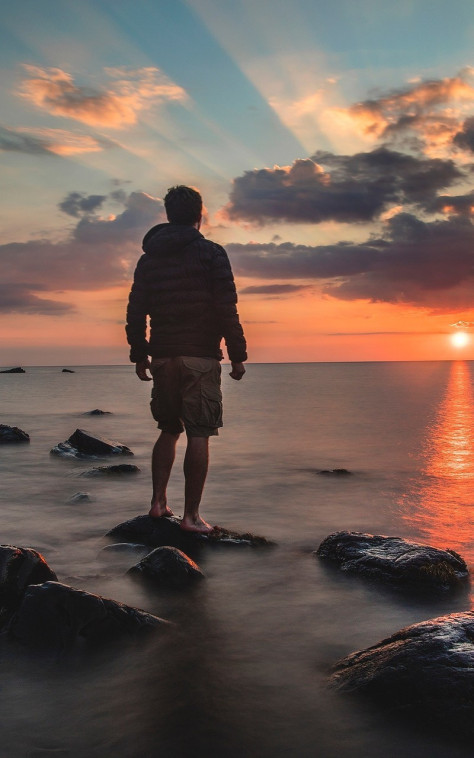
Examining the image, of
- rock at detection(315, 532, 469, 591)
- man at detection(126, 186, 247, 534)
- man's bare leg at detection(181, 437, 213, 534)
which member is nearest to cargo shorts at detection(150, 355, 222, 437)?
man at detection(126, 186, 247, 534)

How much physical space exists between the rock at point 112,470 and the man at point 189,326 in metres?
4.23

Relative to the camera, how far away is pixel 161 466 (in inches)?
230

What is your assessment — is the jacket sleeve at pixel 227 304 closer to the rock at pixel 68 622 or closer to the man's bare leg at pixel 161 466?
the man's bare leg at pixel 161 466

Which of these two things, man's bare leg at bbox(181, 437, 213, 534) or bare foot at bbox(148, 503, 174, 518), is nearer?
man's bare leg at bbox(181, 437, 213, 534)

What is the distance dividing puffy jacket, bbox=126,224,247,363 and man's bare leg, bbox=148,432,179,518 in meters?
0.83

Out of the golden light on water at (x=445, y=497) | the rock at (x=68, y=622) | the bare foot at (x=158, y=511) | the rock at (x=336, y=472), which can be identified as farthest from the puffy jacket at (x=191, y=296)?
the rock at (x=336, y=472)

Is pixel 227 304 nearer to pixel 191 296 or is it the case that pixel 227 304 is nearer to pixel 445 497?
pixel 191 296

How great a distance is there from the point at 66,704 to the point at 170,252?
390cm

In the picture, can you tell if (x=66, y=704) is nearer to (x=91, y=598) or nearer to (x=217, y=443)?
(x=91, y=598)

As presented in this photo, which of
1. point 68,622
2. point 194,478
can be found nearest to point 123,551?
point 194,478

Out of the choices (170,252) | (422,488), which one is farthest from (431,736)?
(422,488)

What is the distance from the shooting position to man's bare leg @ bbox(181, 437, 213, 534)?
556 cm

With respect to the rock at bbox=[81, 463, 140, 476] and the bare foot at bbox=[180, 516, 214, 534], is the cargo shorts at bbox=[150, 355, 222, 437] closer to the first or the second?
the bare foot at bbox=[180, 516, 214, 534]

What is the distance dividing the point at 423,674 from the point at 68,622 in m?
1.89
